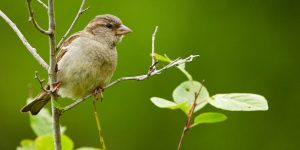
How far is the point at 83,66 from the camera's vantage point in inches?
169

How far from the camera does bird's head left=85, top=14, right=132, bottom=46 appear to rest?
15.1ft

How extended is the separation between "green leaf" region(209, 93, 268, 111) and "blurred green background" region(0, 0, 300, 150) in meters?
4.68

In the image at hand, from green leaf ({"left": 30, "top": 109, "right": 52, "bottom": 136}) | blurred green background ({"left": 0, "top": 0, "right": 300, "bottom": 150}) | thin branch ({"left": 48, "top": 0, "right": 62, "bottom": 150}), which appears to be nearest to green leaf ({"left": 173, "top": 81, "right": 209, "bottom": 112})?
thin branch ({"left": 48, "top": 0, "right": 62, "bottom": 150})

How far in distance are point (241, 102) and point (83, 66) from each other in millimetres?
1918

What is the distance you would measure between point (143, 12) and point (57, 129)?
→ 4.52 m

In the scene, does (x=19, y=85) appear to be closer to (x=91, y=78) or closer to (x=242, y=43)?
(x=242, y=43)

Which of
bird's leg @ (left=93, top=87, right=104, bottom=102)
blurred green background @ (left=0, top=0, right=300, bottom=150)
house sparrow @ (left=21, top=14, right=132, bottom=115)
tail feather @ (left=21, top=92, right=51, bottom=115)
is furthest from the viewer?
blurred green background @ (left=0, top=0, right=300, bottom=150)

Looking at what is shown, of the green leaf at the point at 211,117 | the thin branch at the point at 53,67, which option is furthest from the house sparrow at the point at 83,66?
the green leaf at the point at 211,117

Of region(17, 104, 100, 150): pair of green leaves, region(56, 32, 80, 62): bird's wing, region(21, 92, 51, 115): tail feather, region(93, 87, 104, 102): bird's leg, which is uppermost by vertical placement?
region(56, 32, 80, 62): bird's wing

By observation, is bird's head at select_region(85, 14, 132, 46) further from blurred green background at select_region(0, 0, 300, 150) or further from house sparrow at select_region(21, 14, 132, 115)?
blurred green background at select_region(0, 0, 300, 150)

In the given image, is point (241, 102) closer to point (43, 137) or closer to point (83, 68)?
point (43, 137)

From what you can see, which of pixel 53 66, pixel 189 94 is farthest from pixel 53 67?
pixel 189 94

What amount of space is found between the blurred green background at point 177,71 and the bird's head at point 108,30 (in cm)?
249

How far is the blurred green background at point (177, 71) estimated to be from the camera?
24.5 feet
